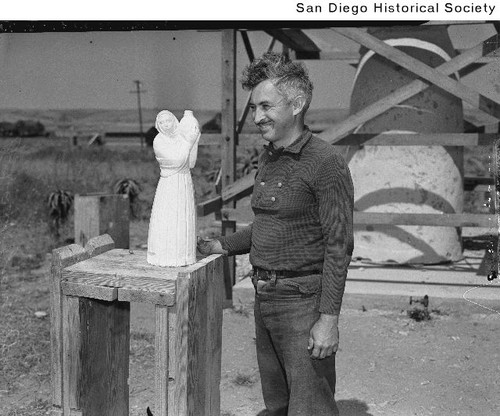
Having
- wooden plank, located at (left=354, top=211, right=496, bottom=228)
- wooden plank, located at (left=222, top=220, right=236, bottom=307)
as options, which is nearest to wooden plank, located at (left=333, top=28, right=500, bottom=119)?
wooden plank, located at (left=354, top=211, right=496, bottom=228)

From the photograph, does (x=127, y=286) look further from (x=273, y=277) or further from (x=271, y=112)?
(x=271, y=112)

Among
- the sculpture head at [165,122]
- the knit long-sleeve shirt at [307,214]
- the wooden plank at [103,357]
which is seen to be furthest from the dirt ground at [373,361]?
the sculpture head at [165,122]

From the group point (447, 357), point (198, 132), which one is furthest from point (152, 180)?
point (198, 132)

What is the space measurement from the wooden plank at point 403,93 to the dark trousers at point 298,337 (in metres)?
3.51

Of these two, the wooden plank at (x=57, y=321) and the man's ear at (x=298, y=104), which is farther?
the wooden plank at (x=57, y=321)

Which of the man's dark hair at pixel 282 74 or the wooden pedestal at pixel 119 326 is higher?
the man's dark hair at pixel 282 74

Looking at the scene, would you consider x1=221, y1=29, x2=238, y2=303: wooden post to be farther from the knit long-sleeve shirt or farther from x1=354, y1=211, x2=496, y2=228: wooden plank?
the knit long-sleeve shirt

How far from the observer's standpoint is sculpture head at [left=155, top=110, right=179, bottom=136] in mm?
2660

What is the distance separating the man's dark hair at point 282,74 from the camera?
243 cm

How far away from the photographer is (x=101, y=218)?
3.57 m

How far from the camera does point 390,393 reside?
4246 mm

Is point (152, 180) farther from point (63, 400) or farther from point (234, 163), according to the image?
point (63, 400)

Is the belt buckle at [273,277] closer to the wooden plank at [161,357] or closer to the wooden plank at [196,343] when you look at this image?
the wooden plank at [196,343]

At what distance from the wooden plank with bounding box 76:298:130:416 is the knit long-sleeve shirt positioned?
0.77 m
